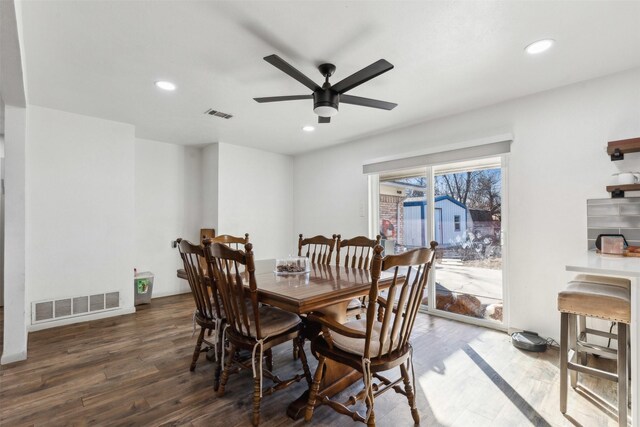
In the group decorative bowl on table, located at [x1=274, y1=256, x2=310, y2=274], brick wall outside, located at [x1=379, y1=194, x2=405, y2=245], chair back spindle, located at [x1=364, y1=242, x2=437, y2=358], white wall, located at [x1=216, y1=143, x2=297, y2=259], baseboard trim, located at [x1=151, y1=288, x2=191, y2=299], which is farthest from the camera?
white wall, located at [x1=216, y1=143, x2=297, y2=259]

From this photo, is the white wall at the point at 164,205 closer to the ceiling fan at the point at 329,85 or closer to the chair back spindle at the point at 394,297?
the ceiling fan at the point at 329,85

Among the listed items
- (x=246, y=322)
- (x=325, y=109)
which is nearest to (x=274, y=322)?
(x=246, y=322)

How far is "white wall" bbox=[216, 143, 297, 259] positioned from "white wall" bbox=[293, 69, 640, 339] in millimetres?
2888

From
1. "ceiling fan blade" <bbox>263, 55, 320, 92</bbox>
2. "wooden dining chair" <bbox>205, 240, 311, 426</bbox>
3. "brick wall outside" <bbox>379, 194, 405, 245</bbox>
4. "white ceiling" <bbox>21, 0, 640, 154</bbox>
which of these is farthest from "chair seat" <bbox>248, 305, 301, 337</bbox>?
"brick wall outside" <bbox>379, 194, 405, 245</bbox>

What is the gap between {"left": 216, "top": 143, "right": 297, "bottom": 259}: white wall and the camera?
476 centimetres

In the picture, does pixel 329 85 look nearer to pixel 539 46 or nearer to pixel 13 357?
pixel 539 46

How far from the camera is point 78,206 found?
3510 mm

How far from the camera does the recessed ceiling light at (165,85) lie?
2686 millimetres

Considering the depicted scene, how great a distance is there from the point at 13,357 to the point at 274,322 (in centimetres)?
237

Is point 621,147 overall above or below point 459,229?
above

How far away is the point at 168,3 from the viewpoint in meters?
1.74

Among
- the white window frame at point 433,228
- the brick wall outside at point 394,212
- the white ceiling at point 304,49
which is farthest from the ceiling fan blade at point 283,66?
the brick wall outside at point 394,212

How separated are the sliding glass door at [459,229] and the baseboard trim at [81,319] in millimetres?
3503

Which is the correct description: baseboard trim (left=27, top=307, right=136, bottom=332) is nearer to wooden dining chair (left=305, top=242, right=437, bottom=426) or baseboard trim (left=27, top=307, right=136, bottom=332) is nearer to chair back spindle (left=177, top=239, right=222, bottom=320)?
chair back spindle (left=177, top=239, right=222, bottom=320)
